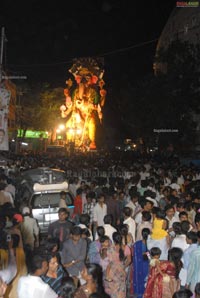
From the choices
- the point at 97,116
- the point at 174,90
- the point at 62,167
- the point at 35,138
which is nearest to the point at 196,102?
the point at 174,90

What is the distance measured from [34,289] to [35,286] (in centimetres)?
4

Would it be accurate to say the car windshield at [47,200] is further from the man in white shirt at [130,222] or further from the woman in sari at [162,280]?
the woman in sari at [162,280]

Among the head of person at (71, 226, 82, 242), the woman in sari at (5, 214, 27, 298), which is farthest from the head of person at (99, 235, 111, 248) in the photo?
the woman in sari at (5, 214, 27, 298)

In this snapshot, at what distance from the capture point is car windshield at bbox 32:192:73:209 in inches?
418

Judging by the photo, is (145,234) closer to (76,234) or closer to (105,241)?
(105,241)

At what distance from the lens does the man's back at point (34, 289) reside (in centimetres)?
438

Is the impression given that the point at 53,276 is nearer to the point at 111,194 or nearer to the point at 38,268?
the point at 38,268

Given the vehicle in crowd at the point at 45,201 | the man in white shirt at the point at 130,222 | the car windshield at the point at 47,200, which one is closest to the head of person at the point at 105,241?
the man in white shirt at the point at 130,222

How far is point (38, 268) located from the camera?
4.71m

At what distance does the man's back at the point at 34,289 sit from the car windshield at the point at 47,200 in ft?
19.8

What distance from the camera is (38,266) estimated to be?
473 centimetres

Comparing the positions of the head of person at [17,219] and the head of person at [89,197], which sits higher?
the head of person at [89,197]

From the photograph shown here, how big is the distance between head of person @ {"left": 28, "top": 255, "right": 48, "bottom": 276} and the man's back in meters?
0.11

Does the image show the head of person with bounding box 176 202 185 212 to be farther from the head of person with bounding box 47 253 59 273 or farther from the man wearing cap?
the head of person with bounding box 47 253 59 273
